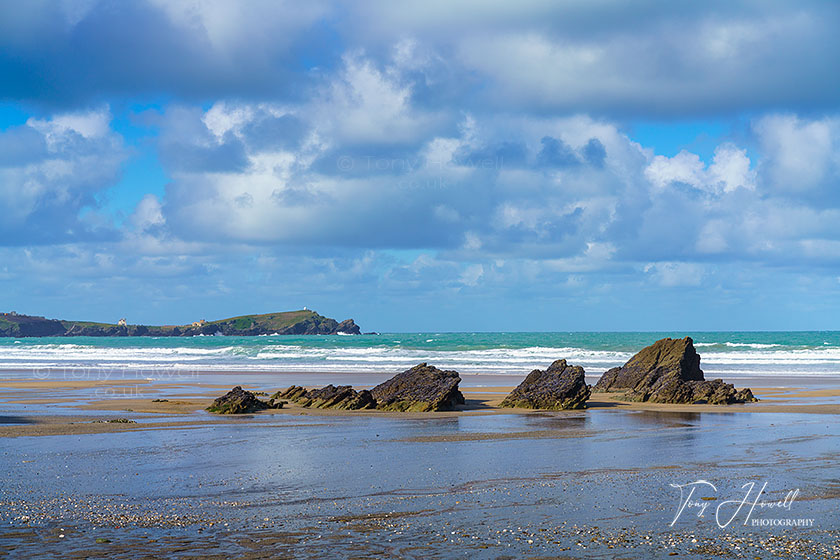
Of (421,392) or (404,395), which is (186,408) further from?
(421,392)

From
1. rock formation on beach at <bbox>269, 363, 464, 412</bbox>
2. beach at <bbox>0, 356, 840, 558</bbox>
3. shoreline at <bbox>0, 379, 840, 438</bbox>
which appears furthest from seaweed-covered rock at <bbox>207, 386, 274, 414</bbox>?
rock formation on beach at <bbox>269, 363, 464, 412</bbox>

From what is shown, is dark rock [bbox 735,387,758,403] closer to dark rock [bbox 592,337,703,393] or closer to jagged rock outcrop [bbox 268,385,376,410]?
dark rock [bbox 592,337,703,393]

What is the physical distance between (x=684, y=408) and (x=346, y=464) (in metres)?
16.0

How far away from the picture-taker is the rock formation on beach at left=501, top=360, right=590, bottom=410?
2559 centimetres

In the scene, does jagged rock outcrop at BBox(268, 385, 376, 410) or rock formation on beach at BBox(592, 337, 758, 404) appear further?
rock formation on beach at BBox(592, 337, 758, 404)

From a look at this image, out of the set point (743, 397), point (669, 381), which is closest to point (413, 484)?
point (669, 381)

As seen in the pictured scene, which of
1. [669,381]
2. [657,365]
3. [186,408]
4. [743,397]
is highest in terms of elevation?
[657,365]

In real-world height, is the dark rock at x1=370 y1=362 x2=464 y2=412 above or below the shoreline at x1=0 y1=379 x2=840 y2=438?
above

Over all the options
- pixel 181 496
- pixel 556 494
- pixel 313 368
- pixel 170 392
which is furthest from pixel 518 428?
pixel 313 368

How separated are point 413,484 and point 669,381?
1957 cm

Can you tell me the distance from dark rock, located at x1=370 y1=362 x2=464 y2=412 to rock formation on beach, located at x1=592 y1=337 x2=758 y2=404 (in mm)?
7573
